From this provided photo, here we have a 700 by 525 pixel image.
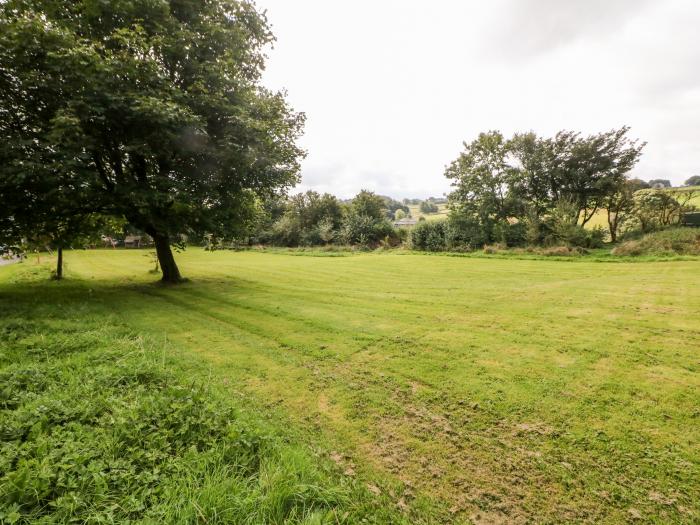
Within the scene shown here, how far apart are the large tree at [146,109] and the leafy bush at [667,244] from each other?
827 inches

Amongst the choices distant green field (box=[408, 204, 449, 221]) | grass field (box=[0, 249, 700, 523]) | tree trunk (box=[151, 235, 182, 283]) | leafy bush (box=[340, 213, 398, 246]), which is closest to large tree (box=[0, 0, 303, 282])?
tree trunk (box=[151, 235, 182, 283])

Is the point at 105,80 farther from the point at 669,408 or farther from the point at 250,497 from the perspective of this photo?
the point at 669,408

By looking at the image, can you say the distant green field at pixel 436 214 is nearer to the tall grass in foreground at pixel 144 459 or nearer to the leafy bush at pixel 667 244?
the leafy bush at pixel 667 244

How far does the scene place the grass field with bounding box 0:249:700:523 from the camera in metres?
2.66

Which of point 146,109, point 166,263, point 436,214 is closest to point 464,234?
point 166,263

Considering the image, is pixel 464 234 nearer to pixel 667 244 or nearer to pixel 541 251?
pixel 541 251

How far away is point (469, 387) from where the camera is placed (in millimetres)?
4316

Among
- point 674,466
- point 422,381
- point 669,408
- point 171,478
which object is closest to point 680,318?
point 669,408

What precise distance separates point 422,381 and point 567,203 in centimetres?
2453

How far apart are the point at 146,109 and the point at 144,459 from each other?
9.07 metres

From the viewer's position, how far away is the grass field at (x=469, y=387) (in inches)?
105

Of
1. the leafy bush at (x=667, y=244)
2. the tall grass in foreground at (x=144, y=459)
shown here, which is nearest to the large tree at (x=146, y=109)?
the tall grass in foreground at (x=144, y=459)

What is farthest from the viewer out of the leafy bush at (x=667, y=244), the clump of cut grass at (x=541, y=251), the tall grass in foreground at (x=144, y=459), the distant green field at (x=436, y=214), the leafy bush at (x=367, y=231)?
the leafy bush at (x=367, y=231)

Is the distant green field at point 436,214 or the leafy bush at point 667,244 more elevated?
the distant green field at point 436,214
